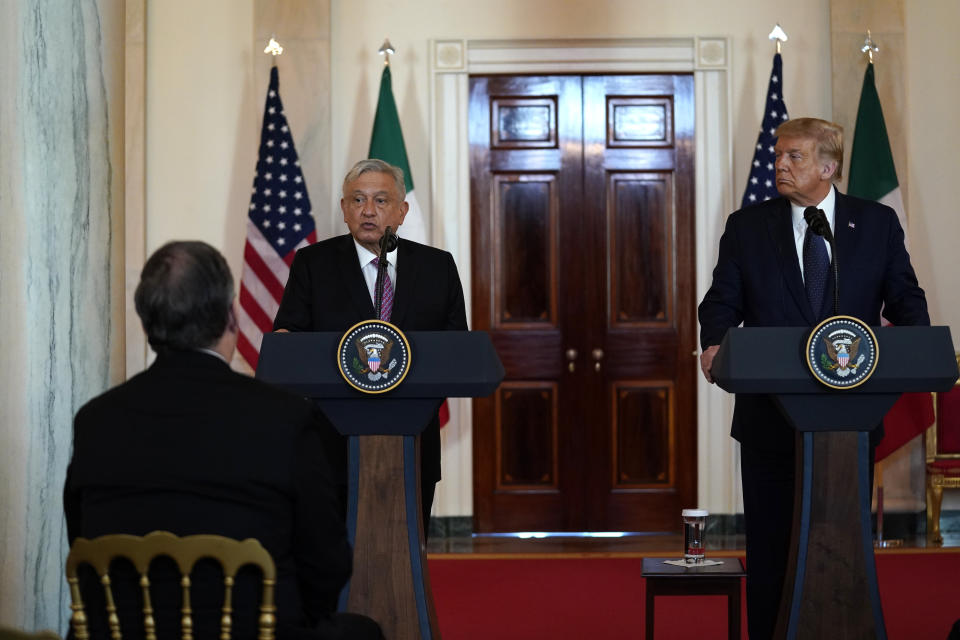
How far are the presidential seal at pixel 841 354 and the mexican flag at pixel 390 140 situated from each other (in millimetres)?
4331

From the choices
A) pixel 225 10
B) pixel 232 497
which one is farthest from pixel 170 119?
pixel 232 497

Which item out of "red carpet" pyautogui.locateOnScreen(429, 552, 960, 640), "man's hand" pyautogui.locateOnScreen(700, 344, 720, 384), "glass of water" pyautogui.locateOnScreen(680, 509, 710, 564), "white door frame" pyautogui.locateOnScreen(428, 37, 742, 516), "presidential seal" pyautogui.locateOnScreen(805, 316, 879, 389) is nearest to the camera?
"presidential seal" pyautogui.locateOnScreen(805, 316, 879, 389)

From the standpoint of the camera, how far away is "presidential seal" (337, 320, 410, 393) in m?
3.14

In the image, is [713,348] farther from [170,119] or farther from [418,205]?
[170,119]

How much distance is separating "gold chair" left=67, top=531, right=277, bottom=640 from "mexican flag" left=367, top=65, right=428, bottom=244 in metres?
5.22

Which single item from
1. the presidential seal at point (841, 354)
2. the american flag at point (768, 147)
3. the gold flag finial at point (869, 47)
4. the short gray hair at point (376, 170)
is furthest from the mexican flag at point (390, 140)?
the presidential seal at point (841, 354)

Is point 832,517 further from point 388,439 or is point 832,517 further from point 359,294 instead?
point 359,294

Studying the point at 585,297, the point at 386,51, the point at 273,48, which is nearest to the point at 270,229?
the point at 273,48

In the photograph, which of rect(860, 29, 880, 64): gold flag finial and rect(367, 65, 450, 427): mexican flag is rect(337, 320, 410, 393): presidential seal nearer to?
rect(367, 65, 450, 427): mexican flag

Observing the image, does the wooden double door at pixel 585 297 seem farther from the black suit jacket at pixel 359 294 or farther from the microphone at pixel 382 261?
the microphone at pixel 382 261

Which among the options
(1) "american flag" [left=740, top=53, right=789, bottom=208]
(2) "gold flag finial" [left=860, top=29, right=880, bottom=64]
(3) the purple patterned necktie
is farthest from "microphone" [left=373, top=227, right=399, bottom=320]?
(2) "gold flag finial" [left=860, top=29, right=880, bottom=64]

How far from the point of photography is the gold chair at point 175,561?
2.04 m

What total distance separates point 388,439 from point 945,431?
4898 millimetres

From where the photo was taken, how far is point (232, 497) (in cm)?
215
